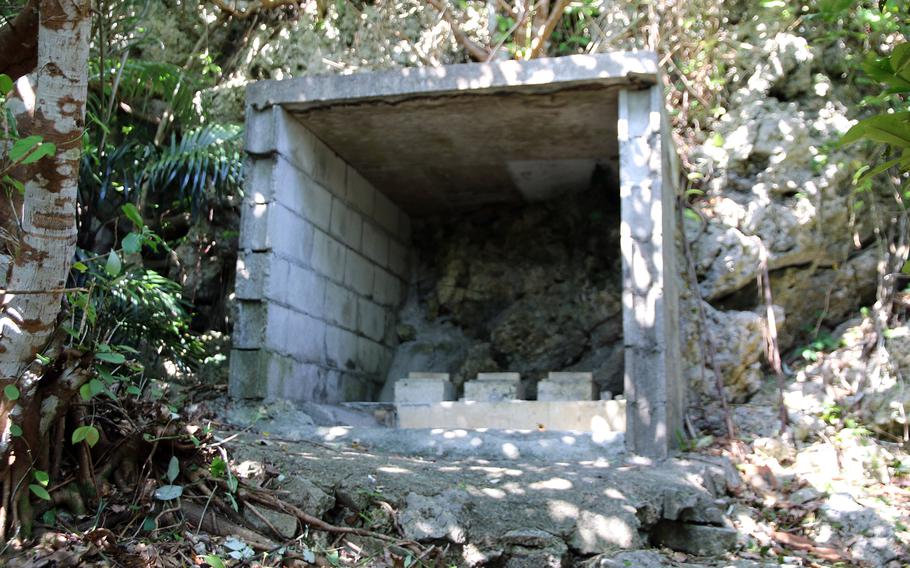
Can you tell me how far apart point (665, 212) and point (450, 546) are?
3.03 metres

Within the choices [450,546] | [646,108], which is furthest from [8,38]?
[646,108]

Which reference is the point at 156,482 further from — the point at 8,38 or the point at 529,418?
the point at 529,418

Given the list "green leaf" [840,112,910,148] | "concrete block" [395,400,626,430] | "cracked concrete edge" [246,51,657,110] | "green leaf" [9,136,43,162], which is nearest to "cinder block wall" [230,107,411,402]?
"cracked concrete edge" [246,51,657,110]

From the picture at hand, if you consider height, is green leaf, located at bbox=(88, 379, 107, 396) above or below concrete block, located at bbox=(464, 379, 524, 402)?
below

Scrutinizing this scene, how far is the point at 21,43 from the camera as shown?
132 inches

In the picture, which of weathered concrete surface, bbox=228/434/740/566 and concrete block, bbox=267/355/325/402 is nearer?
weathered concrete surface, bbox=228/434/740/566

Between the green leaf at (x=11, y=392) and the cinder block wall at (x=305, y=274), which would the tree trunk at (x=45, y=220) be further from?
the cinder block wall at (x=305, y=274)

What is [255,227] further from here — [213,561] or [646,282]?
[213,561]

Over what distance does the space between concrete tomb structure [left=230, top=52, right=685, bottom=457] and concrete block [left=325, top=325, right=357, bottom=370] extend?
17mm

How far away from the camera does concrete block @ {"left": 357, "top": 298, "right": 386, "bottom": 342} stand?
23.6 ft

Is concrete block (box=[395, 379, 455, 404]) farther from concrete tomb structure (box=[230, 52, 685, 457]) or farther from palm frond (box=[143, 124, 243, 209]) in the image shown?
palm frond (box=[143, 124, 243, 209])

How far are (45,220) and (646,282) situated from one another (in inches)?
135

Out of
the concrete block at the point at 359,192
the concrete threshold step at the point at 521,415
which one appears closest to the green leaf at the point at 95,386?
the concrete threshold step at the point at 521,415

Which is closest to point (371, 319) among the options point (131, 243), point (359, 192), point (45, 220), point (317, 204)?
point (359, 192)
